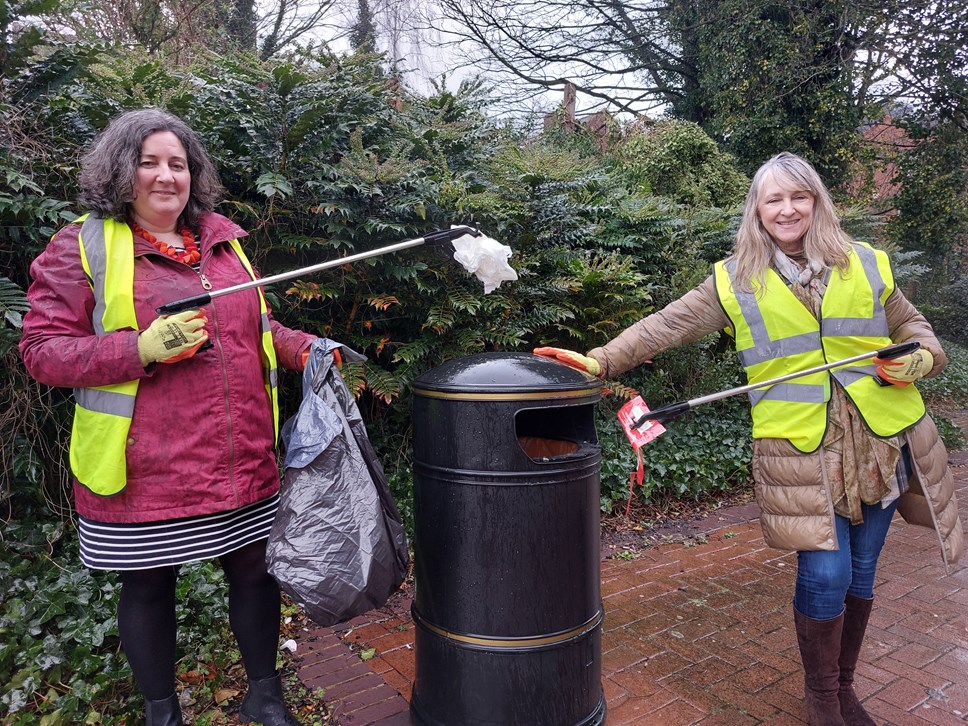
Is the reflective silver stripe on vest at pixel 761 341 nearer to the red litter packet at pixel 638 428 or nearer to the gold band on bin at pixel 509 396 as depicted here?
the red litter packet at pixel 638 428

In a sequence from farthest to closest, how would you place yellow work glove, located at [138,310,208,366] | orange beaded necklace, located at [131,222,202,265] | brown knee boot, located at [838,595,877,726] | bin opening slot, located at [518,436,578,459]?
bin opening slot, located at [518,436,578,459] < brown knee boot, located at [838,595,877,726] < orange beaded necklace, located at [131,222,202,265] < yellow work glove, located at [138,310,208,366]

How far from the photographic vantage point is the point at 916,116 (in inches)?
440

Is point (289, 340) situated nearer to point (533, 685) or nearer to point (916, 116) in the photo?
point (533, 685)

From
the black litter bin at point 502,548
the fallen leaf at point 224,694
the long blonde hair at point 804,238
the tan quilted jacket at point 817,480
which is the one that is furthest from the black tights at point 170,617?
the long blonde hair at point 804,238

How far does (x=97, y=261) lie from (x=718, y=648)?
278cm

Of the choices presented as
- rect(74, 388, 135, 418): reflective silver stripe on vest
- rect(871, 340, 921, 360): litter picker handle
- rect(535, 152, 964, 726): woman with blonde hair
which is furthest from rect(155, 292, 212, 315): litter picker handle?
rect(871, 340, 921, 360): litter picker handle

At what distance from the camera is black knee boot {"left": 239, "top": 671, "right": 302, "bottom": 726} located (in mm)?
2275

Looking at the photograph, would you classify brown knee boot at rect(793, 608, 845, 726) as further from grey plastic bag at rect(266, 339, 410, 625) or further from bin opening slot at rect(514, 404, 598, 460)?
grey plastic bag at rect(266, 339, 410, 625)

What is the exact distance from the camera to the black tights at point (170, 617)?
2.02 meters

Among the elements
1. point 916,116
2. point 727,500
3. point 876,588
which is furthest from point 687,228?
point 916,116

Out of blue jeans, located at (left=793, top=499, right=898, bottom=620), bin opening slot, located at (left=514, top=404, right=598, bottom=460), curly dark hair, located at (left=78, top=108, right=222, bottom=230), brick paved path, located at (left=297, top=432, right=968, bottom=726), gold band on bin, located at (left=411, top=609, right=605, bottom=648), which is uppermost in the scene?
curly dark hair, located at (left=78, top=108, right=222, bottom=230)

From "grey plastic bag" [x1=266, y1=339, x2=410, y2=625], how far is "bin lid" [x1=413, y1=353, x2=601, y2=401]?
31cm

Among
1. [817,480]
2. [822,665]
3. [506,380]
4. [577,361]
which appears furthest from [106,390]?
[822,665]

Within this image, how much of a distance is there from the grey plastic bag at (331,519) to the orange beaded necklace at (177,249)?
475 mm
